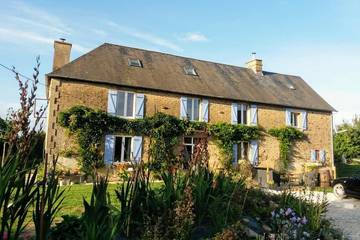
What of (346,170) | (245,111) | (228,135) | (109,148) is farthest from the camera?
(346,170)

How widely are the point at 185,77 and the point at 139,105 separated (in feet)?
13.3

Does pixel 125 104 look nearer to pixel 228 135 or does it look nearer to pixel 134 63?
pixel 134 63

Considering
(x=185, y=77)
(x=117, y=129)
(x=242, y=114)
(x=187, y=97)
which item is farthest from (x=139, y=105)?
(x=242, y=114)

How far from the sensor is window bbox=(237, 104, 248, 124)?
20516 mm

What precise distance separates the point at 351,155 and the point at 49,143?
82.5 feet

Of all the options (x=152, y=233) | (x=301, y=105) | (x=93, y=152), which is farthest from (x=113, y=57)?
(x=152, y=233)

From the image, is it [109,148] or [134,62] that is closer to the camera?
[109,148]

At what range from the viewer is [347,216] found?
9.08 metres

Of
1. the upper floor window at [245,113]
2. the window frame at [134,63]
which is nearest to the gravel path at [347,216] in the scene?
the upper floor window at [245,113]

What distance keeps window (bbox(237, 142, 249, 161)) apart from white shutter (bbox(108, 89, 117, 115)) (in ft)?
24.8

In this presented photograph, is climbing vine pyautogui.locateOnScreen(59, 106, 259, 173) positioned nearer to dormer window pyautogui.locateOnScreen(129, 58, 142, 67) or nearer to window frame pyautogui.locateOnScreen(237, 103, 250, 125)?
window frame pyautogui.locateOnScreen(237, 103, 250, 125)

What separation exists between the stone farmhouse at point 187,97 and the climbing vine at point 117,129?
0.38 m

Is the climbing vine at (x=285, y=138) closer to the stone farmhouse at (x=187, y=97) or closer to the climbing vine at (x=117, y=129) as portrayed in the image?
the stone farmhouse at (x=187, y=97)

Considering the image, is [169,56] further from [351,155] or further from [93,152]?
[351,155]
